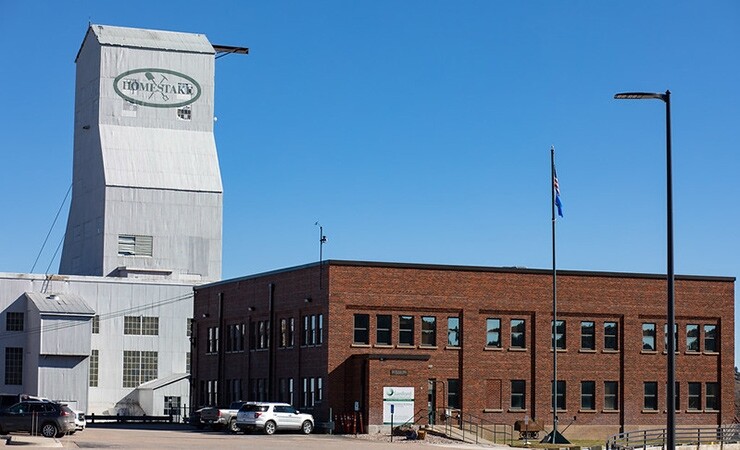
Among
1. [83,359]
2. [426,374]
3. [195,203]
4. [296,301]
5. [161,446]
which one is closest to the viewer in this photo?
[161,446]

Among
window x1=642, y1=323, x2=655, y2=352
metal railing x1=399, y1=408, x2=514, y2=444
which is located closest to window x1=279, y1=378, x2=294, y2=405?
metal railing x1=399, y1=408, x2=514, y2=444

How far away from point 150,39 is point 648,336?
58243 millimetres

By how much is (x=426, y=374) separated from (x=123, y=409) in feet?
132

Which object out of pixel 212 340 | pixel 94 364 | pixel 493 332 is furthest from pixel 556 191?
pixel 94 364

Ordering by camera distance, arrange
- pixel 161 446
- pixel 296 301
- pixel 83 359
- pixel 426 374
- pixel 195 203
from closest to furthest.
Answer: pixel 161 446 < pixel 426 374 < pixel 296 301 < pixel 83 359 < pixel 195 203

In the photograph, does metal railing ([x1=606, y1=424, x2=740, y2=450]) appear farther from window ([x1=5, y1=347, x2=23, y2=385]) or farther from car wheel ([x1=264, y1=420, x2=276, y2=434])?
window ([x1=5, y1=347, x2=23, y2=385])

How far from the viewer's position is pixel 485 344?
70562 millimetres

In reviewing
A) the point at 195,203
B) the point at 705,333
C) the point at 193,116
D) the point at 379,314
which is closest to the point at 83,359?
the point at 195,203

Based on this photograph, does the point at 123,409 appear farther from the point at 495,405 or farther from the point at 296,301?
the point at 495,405

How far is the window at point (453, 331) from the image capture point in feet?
229

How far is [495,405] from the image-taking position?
70.3 meters

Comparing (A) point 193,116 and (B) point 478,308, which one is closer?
(B) point 478,308

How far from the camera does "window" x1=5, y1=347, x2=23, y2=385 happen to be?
9794 centimetres

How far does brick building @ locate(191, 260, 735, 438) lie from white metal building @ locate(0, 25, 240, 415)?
2314 cm
